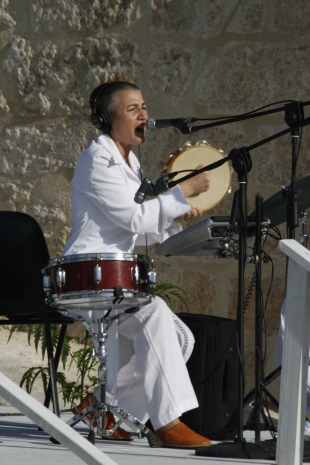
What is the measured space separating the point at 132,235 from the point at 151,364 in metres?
0.60

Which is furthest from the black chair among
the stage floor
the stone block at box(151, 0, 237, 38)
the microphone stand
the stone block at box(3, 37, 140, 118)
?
the stone block at box(151, 0, 237, 38)

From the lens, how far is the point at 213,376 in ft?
11.6

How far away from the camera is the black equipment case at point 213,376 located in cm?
350

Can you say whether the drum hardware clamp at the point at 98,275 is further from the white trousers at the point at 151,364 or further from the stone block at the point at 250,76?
the stone block at the point at 250,76

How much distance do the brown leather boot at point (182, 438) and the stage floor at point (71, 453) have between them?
4 centimetres

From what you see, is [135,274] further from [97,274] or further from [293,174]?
[293,174]

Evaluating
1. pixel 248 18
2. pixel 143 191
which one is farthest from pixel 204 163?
pixel 248 18

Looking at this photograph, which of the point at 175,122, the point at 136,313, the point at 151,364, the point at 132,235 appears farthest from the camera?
the point at 132,235

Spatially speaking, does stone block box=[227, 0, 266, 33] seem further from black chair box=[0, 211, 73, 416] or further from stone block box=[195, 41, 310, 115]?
black chair box=[0, 211, 73, 416]

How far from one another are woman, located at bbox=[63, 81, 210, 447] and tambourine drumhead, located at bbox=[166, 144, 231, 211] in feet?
0.28

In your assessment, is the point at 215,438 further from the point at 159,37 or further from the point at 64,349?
the point at 159,37

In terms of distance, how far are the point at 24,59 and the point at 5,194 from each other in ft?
2.66

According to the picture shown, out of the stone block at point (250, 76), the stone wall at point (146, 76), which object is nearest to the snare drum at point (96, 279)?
the stone wall at point (146, 76)

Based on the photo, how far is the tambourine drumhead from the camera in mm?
3393
